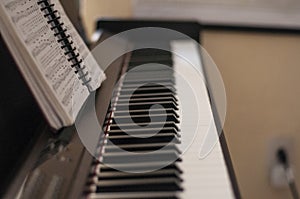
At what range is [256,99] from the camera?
5.97ft

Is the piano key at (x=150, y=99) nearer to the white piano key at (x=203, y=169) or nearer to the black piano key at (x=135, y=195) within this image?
Answer: the white piano key at (x=203, y=169)

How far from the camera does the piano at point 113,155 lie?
2.18ft

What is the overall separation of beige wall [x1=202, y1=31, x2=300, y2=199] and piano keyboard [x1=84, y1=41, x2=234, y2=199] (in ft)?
2.58

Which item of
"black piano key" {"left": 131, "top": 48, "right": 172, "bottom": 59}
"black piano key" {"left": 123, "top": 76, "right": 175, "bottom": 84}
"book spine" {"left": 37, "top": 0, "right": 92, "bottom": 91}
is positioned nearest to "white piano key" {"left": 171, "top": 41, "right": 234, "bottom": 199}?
"black piano key" {"left": 123, "top": 76, "right": 175, "bottom": 84}

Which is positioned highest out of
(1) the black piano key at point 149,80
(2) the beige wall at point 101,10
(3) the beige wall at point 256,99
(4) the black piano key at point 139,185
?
(2) the beige wall at point 101,10

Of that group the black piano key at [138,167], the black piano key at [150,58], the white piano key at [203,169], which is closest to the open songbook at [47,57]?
the black piano key at [138,167]

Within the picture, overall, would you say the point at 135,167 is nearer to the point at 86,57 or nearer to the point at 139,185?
the point at 139,185

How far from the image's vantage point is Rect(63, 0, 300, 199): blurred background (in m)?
1.80

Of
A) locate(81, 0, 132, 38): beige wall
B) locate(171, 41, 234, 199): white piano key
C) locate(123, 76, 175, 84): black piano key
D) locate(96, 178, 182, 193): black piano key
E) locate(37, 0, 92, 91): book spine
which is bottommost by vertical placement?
locate(171, 41, 234, 199): white piano key

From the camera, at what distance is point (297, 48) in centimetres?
178

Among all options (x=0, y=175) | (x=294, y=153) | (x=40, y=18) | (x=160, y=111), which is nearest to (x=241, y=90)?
(x=294, y=153)

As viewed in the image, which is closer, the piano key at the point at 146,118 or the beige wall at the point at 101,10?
the piano key at the point at 146,118

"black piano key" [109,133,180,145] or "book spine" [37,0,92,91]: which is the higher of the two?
"book spine" [37,0,92,91]

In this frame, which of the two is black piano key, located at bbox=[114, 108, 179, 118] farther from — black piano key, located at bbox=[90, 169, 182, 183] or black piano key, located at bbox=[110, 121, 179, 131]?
black piano key, located at bbox=[90, 169, 182, 183]
